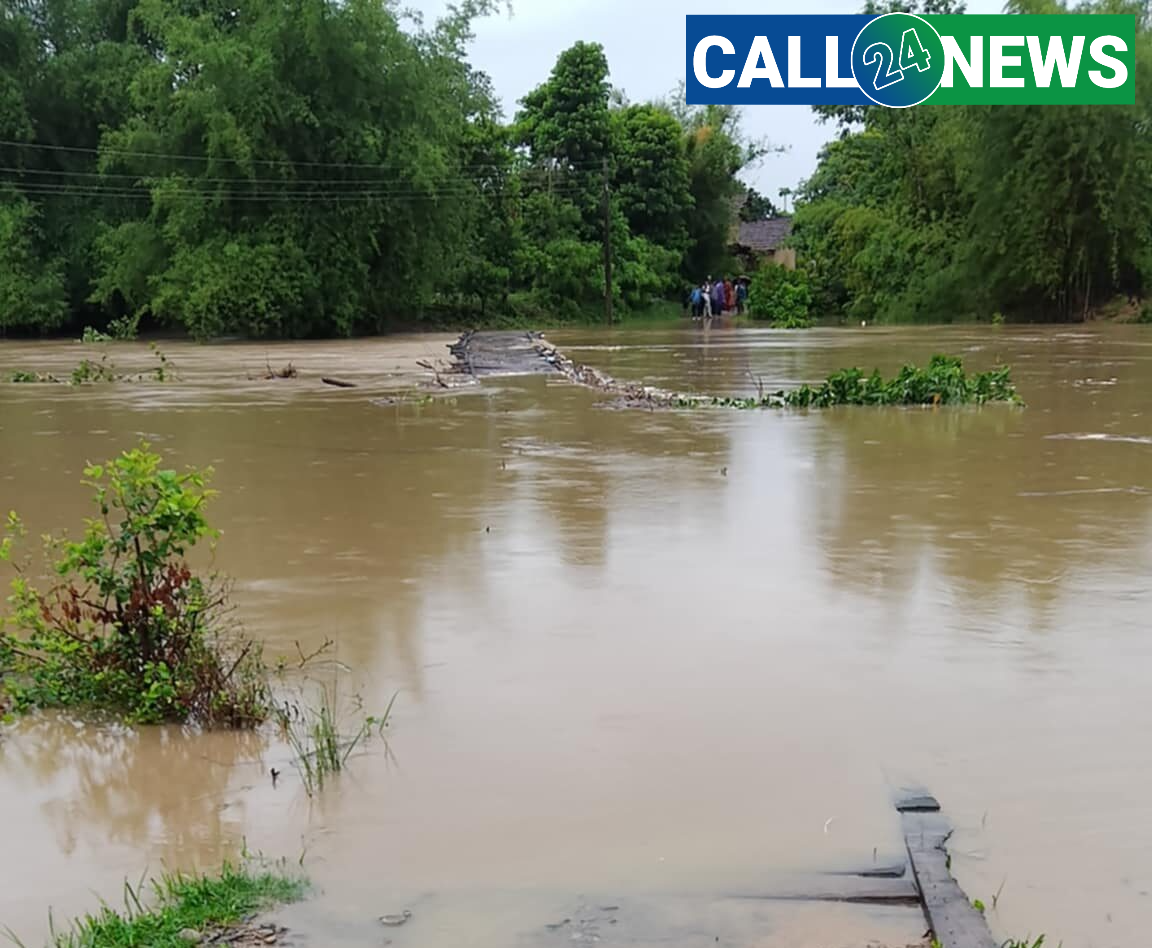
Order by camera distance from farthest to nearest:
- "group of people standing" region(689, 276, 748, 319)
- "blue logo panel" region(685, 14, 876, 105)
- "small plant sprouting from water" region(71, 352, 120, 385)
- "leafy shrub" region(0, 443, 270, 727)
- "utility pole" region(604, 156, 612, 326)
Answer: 1. "group of people standing" region(689, 276, 748, 319)
2. "utility pole" region(604, 156, 612, 326)
3. "blue logo panel" region(685, 14, 876, 105)
4. "small plant sprouting from water" region(71, 352, 120, 385)
5. "leafy shrub" region(0, 443, 270, 727)

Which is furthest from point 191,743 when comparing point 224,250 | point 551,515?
point 224,250

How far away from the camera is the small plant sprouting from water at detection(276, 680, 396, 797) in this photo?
384cm

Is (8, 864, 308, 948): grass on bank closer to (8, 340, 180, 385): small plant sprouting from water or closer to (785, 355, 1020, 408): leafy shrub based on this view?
(785, 355, 1020, 408): leafy shrub

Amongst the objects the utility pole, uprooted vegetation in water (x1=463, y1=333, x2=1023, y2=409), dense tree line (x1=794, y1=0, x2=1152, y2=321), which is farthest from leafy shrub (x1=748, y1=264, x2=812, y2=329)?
uprooted vegetation in water (x1=463, y1=333, x2=1023, y2=409)

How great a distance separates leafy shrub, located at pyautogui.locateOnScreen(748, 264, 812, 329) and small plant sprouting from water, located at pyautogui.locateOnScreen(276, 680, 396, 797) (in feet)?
110

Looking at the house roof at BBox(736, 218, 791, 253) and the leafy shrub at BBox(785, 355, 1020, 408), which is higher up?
the house roof at BBox(736, 218, 791, 253)

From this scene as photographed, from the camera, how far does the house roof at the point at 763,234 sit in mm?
57875

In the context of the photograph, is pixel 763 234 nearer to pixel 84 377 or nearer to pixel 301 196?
pixel 301 196

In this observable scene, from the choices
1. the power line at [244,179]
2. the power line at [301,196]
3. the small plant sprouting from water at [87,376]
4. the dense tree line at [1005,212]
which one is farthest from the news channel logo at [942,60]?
the small plant sprouting from water at [87,376]

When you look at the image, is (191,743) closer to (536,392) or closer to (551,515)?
(551,515)

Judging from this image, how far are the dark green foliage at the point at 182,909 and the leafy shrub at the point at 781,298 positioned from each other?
35.0 m

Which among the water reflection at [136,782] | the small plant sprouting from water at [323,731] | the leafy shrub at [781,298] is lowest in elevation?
the water reflection at [136,782]

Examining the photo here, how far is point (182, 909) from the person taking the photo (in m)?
2.90

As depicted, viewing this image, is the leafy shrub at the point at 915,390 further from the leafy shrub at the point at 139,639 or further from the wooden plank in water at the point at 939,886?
the wooden plank in water at the point at 939,886
